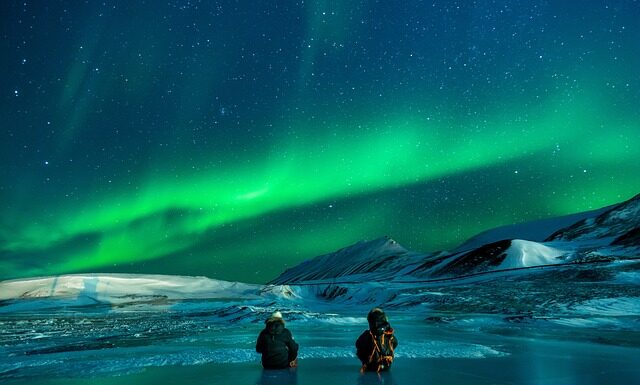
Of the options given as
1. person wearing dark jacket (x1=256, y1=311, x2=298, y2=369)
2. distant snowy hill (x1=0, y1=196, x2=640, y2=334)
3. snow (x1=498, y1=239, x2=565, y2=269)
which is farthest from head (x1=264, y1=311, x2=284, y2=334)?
snow (x1=498, y1=239, x2=565, y2=269)

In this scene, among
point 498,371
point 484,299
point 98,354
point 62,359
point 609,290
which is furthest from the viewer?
point 484,299

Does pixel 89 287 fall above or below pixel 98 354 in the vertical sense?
above

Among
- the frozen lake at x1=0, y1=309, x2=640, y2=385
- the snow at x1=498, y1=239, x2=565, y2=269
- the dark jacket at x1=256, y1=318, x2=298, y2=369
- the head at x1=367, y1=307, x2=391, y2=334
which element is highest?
the snow at x1=498, y1=239, x2=565, y2=269

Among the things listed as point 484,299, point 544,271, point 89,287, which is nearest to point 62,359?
point 484,299

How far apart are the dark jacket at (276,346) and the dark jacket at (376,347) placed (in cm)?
153

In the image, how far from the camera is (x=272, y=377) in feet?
30.5

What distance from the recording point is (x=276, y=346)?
32.4ft

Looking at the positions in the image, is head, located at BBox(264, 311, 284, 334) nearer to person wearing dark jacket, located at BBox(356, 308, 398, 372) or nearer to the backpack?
person wearing dark jacket, located at BBox(356, 308, 398, 372)

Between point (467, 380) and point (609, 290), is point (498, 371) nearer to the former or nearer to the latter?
point (467, 380)

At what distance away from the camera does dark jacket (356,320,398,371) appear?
9195 millimetres

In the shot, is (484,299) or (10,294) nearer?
(484,299)

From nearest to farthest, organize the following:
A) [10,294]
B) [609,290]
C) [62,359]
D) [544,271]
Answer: [62,359] → [609,290] → [544,271] → [10,294]

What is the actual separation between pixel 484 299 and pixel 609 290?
15.2 meters

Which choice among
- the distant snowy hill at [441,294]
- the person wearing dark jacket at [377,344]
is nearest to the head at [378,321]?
the person wearing dark jacket at [377,344]
